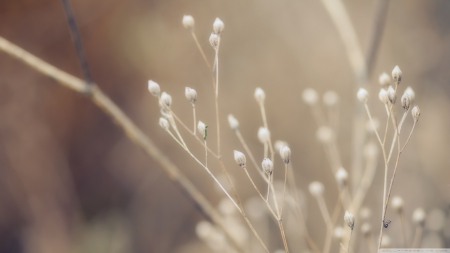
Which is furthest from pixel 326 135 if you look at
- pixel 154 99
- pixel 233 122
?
pixel 154 99

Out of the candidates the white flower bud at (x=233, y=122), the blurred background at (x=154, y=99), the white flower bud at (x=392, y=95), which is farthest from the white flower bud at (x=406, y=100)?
the blurred background at (x=154, y=99)

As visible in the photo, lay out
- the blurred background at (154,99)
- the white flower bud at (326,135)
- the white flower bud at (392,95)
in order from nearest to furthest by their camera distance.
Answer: the white flower bud at (392,95)
the white flower bud at (326,135)
the blurred background at (154,99)

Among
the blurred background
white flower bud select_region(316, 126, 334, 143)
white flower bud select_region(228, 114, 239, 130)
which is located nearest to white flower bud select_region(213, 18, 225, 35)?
white flower bud select_region(228, 114, 239, 130)

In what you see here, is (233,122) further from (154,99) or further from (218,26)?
(154,99)

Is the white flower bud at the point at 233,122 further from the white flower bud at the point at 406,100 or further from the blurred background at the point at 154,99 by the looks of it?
the blurred background at the point at 154,99

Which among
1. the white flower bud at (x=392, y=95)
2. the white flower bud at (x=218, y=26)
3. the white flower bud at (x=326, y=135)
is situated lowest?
the white flower bud at (x=392, y=95)

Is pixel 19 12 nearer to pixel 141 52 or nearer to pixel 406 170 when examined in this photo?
pixel 141 52

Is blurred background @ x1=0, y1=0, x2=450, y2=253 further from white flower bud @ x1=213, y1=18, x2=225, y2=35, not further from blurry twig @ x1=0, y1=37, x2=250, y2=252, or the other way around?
white flower bud @ x1=213, y1=18, x2=225, y2=35

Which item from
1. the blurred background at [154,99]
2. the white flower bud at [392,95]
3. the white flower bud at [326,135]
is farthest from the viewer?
the blurred background at [154,99]

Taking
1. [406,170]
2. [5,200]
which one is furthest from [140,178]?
[406,170]
